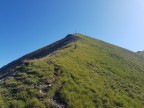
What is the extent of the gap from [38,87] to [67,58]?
→ 683 inches

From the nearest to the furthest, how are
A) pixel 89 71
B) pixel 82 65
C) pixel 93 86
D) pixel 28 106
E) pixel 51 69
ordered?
pixel 28 106 → pixel 93 86 → pixel 51 69 → pixel 89 71 → pixel 82 65

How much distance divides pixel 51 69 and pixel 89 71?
8713mm

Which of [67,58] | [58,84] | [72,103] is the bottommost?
[72,103]

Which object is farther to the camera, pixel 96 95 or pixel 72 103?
pixel 96 95

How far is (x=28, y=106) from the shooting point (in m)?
29.7

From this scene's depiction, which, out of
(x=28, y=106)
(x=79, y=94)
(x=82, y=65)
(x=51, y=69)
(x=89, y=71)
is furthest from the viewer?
(x=82, y=65)

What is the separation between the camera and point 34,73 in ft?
130

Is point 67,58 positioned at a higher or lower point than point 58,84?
higher

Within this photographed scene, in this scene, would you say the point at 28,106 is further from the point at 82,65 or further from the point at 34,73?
the point at 82,65

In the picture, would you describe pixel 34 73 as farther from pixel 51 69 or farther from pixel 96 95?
pixel 96 95

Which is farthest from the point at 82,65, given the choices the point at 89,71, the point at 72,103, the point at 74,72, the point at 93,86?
the point at 72,103

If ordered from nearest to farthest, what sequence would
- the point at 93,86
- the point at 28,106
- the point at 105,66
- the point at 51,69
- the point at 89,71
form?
the point at 28,106 → the point at 93,86 → the point at 51,69 → the point at 89,71 → the point at 105,66

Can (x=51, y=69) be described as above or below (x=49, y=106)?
above

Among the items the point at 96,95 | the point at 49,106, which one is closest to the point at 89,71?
the point at 96,95
